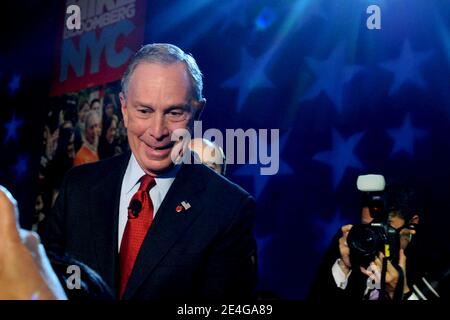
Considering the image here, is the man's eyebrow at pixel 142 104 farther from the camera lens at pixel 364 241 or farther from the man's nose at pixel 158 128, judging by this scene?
the camera lens at pixel 364 241

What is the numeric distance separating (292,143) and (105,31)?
3.24ft

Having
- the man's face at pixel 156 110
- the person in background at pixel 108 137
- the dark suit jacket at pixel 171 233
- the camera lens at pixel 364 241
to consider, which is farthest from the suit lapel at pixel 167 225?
the person in background at pixel 108 137

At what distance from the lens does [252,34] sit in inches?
97.0

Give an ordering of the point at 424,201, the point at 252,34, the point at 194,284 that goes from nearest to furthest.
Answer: the point at 194,284 → the point at 424,201 → the point at 252,34

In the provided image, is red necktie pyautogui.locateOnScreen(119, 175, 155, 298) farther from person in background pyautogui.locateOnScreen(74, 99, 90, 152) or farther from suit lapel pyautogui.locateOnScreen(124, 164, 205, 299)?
person in background pyautogui.locateOnScreen(74, 99, 90, 152)

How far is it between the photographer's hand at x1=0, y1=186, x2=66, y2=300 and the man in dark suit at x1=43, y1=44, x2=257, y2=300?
40.3 inches

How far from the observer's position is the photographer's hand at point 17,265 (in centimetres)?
51

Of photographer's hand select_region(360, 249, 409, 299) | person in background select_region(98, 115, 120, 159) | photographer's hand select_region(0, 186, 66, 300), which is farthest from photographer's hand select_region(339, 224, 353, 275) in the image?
photographer's hand select_region(0, 186, 66, 300)

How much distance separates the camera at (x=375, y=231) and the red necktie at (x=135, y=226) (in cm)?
64

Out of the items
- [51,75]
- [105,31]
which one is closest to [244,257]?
[105,31]

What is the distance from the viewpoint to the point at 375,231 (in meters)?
1.70

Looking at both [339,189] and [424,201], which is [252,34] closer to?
[339,189]

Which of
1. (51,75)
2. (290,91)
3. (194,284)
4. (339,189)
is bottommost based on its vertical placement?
(194,284)

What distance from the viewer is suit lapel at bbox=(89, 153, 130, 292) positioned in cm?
159
